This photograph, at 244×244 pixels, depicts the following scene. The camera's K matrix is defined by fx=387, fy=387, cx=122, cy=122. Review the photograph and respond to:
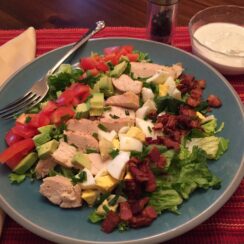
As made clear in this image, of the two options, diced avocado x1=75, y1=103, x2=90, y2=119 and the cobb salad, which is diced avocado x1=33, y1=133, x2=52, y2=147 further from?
diced avocado x1=75, y1=103, x2=90, y2=119

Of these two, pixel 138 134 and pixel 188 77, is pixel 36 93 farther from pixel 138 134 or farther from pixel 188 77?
pixel 188 77

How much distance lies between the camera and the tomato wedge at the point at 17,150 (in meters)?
1.66

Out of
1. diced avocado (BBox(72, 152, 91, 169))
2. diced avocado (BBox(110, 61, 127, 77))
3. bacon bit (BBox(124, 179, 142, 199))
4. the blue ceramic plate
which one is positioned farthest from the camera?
diced avocado (BBox(110, 61, 127, 77))

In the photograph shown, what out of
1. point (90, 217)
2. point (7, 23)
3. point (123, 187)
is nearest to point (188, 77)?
point (123, 187)

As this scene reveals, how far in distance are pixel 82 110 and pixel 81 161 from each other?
319 mm

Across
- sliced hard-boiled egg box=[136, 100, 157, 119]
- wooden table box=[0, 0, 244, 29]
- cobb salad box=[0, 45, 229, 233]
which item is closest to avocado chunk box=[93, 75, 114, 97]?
cobb salad box=[0, 45, 229, 233]

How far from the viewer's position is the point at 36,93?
6.57 feet

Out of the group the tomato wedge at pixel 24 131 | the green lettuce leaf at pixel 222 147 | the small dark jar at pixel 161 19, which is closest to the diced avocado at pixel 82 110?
the tomato wedge at pixel 24 131

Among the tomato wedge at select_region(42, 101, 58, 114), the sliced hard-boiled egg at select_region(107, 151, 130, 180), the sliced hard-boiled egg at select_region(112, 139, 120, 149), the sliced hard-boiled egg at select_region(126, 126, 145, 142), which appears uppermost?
the sliced hard-boiled egg at select_region(126, 126, 145, 142)

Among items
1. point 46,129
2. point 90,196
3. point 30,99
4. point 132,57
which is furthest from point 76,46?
point 90,196

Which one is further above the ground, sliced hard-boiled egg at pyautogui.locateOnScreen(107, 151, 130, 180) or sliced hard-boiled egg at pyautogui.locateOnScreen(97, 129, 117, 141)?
sliced hard-boiled egg at pyautogui.locateOnScreen(107, 151, 130, 180)

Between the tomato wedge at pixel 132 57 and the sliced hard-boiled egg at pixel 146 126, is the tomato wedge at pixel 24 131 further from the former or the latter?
the tomato wedge at pixel 132 57

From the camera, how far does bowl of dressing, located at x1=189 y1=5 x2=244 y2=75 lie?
2.27 metres

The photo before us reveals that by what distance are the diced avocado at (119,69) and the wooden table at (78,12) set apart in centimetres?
76
